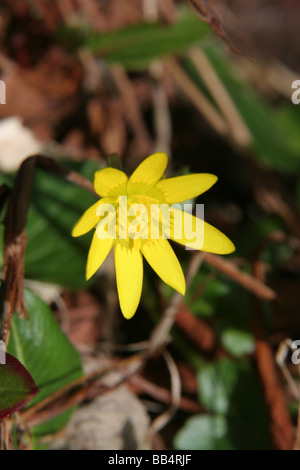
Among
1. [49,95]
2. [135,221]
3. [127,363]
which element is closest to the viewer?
[135,221]

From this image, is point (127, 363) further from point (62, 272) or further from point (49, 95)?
point (49, 95)

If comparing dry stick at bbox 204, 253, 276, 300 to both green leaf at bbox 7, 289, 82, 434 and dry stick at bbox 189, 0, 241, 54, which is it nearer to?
green leaf at bbox 7, 289, 82, 434

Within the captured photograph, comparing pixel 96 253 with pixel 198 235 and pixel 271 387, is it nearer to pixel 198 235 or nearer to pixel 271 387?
pixel 198 235

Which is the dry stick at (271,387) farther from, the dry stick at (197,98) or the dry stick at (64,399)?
the dry stick at (197,98)

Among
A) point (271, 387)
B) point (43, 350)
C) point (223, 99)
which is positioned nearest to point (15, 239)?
point (43, 350)
